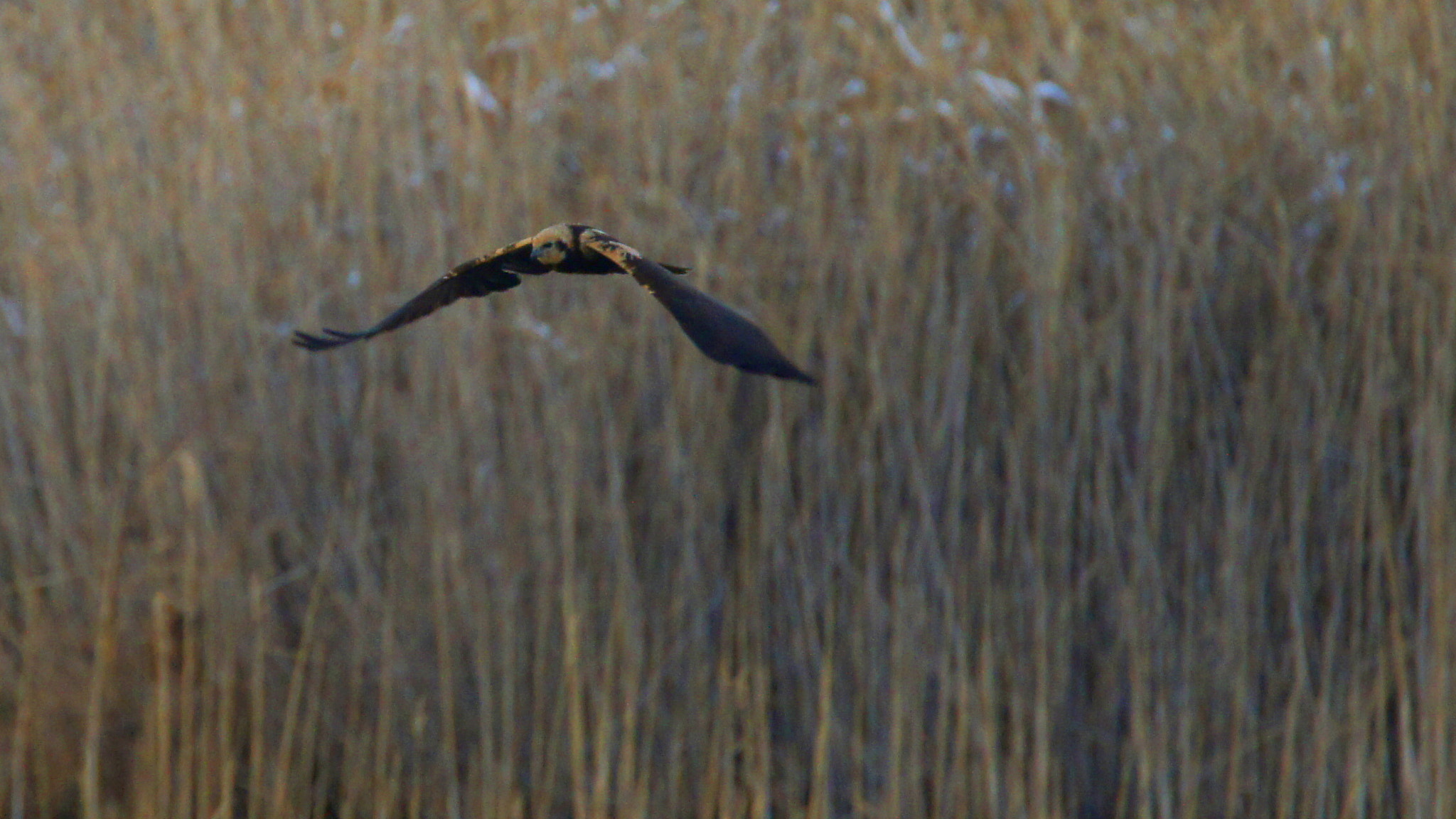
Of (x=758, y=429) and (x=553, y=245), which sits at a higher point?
(x=553, y=245)

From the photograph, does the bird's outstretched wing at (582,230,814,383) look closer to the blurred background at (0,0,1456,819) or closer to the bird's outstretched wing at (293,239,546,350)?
the bird's outstretched wing at (293,239,546,350)

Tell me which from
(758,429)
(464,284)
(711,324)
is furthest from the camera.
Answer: (758,429)

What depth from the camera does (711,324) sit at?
Answer: 659 mm

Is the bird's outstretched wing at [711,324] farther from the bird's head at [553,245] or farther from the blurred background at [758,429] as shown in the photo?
the blurred background at [758,429]

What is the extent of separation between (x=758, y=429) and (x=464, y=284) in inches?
29.1

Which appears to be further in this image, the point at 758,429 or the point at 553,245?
the point at 758,429

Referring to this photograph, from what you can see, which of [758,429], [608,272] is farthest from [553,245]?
[758,429]

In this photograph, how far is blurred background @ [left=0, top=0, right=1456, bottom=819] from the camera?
4.65ft

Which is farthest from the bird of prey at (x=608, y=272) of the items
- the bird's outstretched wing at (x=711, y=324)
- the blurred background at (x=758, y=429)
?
the blurred background at (x=758, y=429)

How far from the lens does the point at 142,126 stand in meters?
1.61

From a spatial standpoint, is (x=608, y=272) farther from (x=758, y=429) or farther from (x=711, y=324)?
(x=758, y=429)

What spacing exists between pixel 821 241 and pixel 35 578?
92cm

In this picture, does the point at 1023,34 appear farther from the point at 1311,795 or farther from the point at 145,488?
the point at 145,488

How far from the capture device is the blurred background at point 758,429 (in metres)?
1.42
